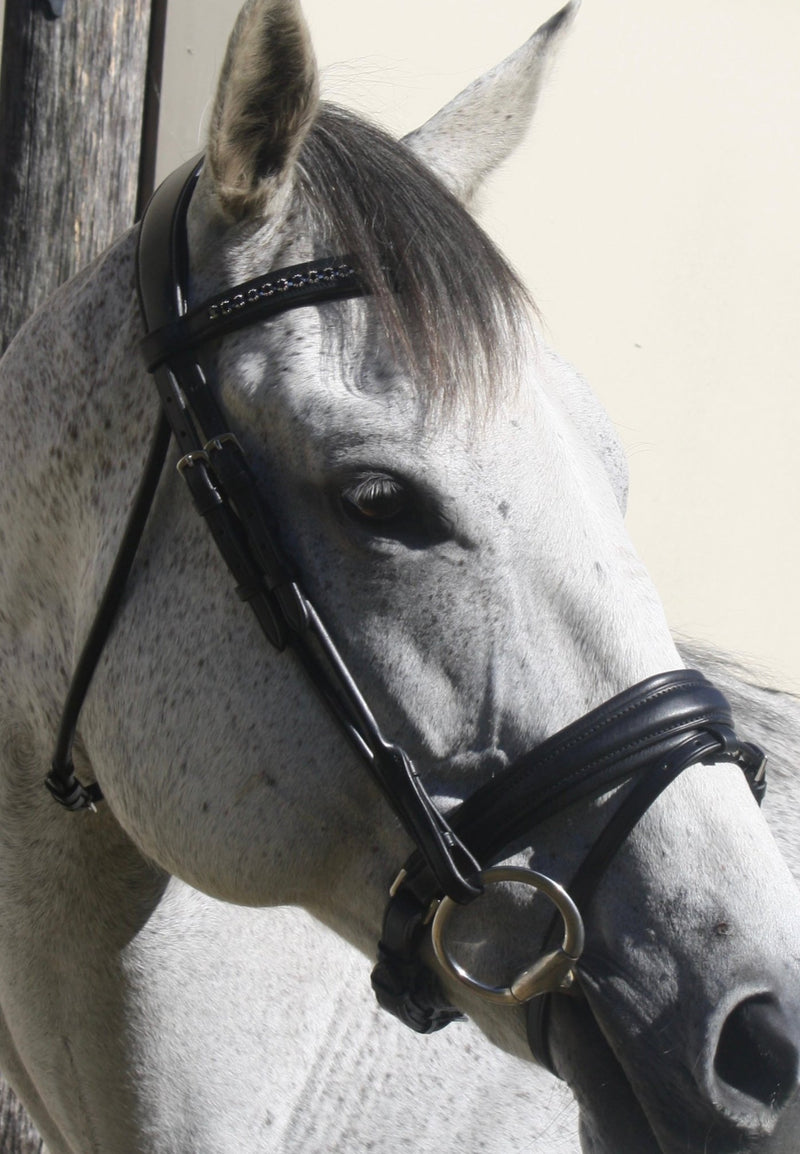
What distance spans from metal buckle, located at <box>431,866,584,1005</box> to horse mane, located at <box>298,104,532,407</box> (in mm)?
493

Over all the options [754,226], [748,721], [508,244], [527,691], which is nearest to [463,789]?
[527,691]

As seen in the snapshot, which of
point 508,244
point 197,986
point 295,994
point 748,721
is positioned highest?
point 508,244

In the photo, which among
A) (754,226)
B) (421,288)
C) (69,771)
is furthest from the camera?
(754,226)

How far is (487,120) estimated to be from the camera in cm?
161

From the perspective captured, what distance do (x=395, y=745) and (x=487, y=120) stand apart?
100 centimetres

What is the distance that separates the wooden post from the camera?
2301 mm

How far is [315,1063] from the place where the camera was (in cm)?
157

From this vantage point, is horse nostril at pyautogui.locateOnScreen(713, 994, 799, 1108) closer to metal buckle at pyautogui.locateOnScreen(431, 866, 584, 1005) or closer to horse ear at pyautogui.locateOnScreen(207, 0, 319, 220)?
metal buckle at pyautogui.locateOnScreen(431, 866, 584, 1005)

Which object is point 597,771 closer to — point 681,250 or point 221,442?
point 221,442

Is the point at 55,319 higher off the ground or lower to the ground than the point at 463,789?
higher

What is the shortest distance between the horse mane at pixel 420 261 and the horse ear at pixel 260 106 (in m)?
0.07

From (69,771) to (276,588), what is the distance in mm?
437

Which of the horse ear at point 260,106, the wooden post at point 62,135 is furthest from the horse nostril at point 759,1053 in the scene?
the wooden post at point 62,135

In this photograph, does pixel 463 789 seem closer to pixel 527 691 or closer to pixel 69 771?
pixel 527 691
